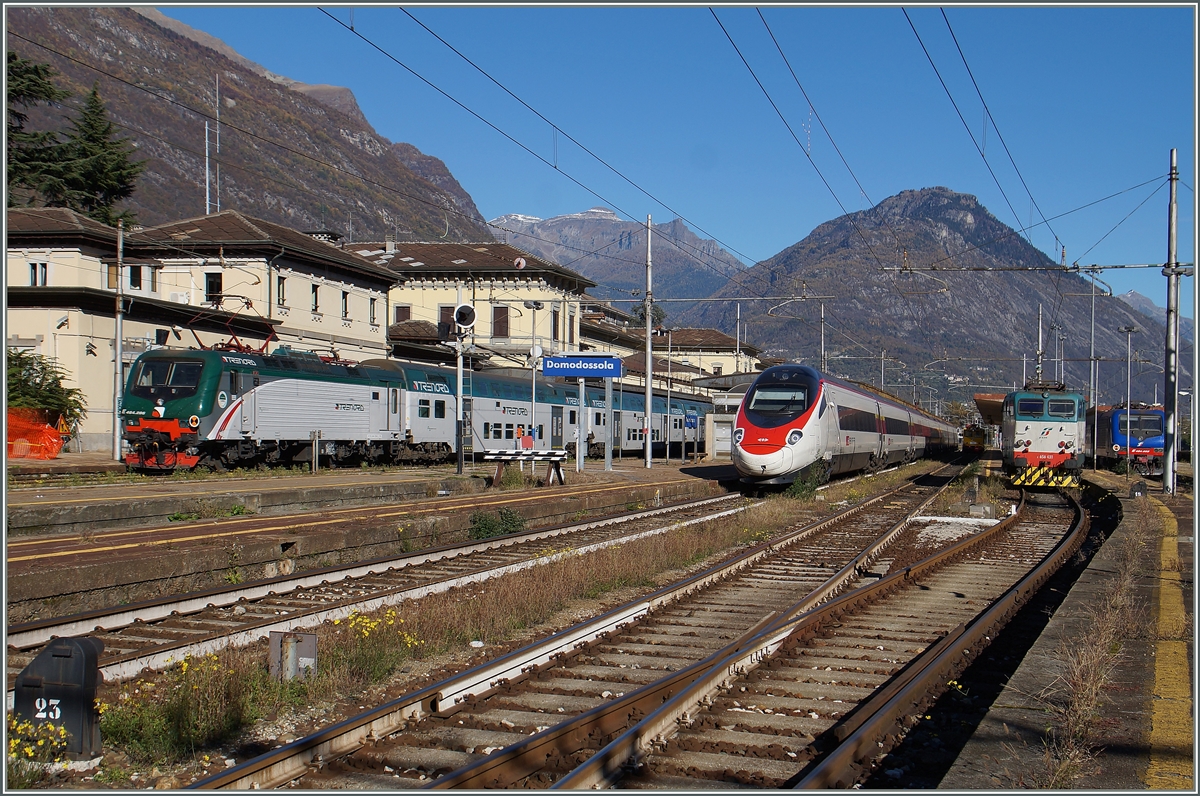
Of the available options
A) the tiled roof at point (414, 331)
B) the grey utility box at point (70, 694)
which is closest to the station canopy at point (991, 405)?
the tiled roof at point (414, 331)

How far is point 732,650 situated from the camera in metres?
8.11

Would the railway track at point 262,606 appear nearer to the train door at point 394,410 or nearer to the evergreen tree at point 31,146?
the train door at point 394,410

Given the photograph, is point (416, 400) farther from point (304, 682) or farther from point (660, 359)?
point (660, 359)

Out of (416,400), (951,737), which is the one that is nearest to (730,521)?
(951,737)

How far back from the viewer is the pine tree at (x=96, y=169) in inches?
2206

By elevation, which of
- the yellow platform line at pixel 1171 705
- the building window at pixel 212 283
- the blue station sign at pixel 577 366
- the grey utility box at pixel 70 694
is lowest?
the yellow platform line at pixel 1171 705

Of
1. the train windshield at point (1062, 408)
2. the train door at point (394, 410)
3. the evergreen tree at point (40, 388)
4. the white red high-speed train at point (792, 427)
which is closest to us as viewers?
the white red high-speed train at point (792, 427)

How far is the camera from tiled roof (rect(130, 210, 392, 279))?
42531mm

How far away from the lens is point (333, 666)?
7695mm

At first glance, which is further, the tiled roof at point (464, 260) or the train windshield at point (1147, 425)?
the tiled roof at point (464, 260)

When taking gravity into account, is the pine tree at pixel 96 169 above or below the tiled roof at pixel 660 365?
above

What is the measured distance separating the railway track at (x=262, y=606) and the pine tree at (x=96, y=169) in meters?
Answer: 47.3

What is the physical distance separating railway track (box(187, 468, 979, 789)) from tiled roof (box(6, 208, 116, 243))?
33216 mm

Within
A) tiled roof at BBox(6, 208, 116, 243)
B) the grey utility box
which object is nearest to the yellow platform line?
the grey utility box
